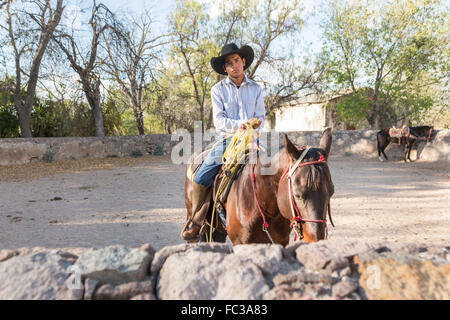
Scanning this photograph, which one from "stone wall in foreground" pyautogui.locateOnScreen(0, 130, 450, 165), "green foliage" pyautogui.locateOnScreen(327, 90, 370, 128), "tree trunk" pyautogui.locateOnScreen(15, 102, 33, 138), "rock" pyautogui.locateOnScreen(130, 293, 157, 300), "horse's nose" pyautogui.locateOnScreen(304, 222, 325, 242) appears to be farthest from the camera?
"green foliage" pyautogui.locateOnScreen(327, 90, 370, 128)

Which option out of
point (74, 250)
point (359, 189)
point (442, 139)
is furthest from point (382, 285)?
point (442, 139)

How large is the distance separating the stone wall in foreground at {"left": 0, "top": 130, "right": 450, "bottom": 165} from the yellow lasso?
8.51 metres

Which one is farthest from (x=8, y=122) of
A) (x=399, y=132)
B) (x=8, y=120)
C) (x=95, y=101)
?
(x=399, y=132)

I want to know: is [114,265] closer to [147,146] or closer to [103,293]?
[103,293]

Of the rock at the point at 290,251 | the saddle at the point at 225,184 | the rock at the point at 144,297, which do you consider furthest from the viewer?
the saddle at the point at 225,184

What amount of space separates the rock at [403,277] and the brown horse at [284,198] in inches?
19.8

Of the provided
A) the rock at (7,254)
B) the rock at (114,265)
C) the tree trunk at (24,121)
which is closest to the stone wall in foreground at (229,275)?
the rock at (114,265)

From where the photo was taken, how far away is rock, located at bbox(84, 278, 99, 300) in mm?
1390

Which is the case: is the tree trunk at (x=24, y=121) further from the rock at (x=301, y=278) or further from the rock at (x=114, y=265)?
the rock at (x=301, y=278)

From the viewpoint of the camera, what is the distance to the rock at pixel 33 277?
140 cm

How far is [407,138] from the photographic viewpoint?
46.1 ft

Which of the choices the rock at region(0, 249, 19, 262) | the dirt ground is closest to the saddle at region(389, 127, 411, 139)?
the dirt ground

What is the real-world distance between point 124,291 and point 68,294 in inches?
10.3

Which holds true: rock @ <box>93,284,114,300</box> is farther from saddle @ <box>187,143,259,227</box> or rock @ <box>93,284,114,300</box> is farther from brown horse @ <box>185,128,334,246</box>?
saddle @ <box>187,143,259,227</box>
